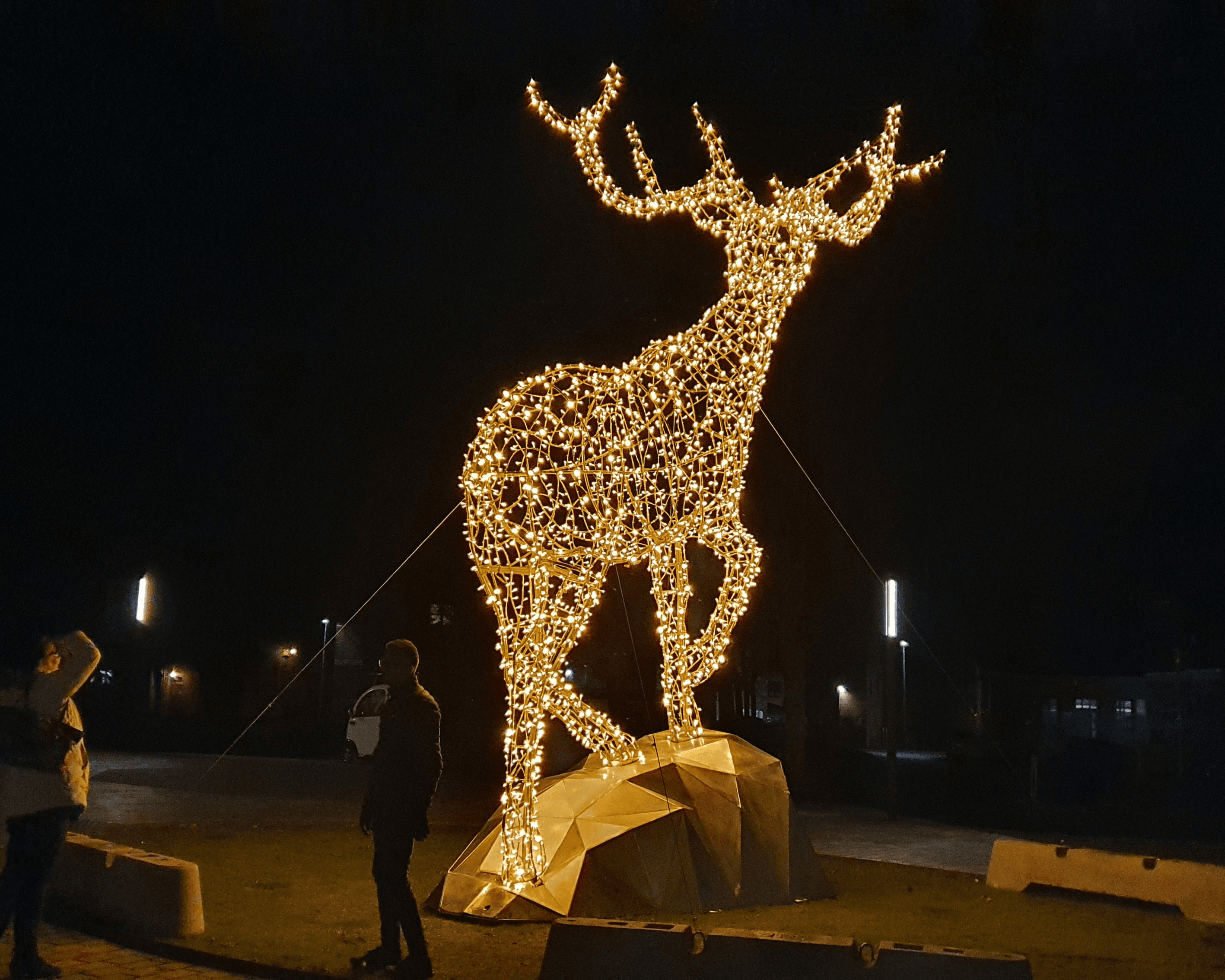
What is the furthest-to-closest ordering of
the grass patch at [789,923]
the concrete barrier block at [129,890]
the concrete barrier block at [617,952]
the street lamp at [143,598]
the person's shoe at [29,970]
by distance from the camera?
the street lamp at [143,598] < the concrete barrier block at [129,890] < the grass patch at [789,923] < the person's shoe at [29,970] < the concrete barrier block at [617,952]

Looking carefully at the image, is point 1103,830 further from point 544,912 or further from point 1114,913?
point 544,912

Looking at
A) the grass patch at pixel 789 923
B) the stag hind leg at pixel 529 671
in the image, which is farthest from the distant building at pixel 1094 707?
the stag hind leg at pixel 529 671

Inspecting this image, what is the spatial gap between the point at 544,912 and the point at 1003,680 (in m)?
23.1

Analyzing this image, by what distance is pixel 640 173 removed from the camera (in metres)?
7.59

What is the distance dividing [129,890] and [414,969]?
81.8 inches

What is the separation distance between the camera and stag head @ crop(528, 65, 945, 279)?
748cm

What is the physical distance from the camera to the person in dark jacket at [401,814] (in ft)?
17.8

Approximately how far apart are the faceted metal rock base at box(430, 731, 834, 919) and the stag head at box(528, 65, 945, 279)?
11.1ft

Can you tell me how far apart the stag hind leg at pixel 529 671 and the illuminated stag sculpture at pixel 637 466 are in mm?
11

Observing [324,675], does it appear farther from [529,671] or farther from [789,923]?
[789,923]

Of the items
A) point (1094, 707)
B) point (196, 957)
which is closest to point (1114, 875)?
point (196, 957)

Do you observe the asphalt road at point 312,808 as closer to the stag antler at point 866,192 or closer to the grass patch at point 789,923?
the grass patch at point 789,923

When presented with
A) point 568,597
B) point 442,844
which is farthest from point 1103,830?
point 568,597

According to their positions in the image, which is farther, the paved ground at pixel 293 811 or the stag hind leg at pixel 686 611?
the paved ground at pixel 293 811
